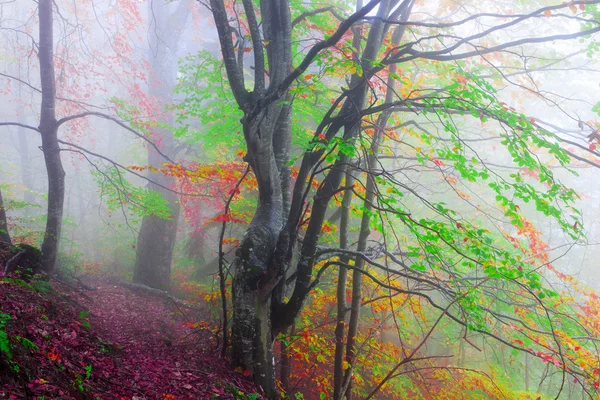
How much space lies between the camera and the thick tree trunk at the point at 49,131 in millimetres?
6719

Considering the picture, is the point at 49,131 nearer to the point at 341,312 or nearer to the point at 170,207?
the point at 170,207

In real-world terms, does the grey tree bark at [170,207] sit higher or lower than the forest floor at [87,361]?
higher

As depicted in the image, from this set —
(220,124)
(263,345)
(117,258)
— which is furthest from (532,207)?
(117,258)

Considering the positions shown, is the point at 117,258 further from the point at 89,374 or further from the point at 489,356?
the point at 489,356

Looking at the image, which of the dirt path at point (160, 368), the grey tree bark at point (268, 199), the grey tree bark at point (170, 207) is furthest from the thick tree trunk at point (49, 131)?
the grey tree bark at point (268, 199)

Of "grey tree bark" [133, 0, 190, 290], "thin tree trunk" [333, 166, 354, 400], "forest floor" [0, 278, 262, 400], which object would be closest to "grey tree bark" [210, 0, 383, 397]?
"forest floor" [0, 278, 262, 400]

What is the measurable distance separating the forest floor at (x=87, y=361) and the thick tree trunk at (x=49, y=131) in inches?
58.3

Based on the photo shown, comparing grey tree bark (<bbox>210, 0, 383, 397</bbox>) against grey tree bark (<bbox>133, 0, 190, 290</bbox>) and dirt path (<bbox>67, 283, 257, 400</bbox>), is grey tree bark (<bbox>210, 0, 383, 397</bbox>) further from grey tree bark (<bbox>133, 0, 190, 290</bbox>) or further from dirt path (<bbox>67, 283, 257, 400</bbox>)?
grey tree bark (<bbox>133, 0, 190, 290</bbox>)

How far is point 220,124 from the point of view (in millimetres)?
8133

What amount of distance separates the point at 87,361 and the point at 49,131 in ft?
16.6

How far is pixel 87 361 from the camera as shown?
3572 mm

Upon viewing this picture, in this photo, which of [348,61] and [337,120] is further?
[337,120]

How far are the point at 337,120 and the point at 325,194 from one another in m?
0.99

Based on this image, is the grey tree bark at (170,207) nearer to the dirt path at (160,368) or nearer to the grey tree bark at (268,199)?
the dirt path at (160,368)
